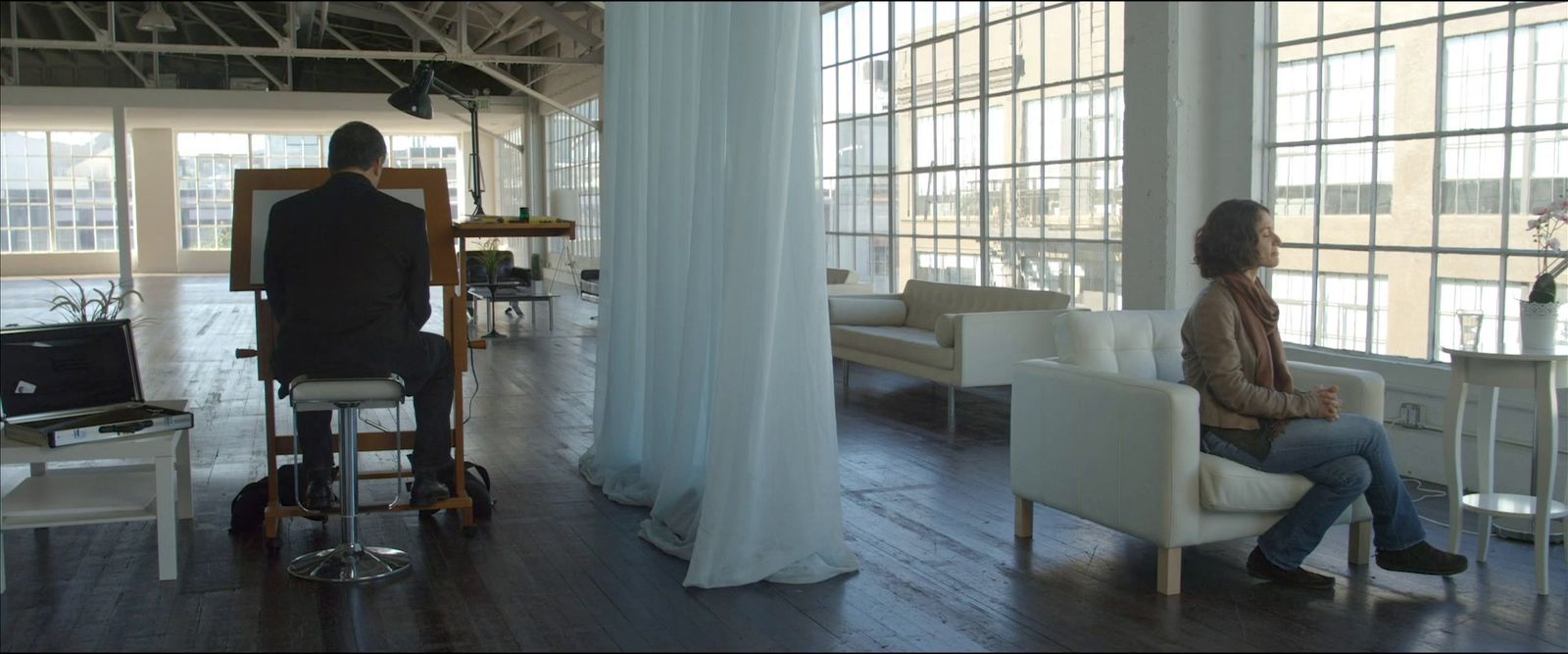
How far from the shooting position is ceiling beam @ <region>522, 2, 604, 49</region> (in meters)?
14.8

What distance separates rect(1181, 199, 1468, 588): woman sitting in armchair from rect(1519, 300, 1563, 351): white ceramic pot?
1.97 feet

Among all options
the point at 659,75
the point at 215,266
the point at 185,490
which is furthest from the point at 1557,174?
the point at 215,266

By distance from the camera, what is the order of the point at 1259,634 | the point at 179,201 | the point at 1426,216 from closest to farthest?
the point at 1259,634
the point at 1426,216
the point at 179,201

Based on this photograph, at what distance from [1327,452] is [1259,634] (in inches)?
24.5

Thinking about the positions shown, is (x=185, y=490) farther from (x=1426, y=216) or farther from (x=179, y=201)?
(x=179, y=201)

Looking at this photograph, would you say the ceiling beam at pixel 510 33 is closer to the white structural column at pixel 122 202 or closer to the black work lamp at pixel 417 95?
the white structural column at pixel 122 202

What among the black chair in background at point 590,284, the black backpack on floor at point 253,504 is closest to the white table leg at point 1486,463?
the black backpack on floor at point 253,504

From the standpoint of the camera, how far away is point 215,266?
2203 cm

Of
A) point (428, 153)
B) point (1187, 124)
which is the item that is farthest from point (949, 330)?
point (428, 153)

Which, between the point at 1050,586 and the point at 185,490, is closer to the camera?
the point at 1050,586

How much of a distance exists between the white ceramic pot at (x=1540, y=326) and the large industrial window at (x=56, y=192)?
22643mm

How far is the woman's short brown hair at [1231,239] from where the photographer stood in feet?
11.6

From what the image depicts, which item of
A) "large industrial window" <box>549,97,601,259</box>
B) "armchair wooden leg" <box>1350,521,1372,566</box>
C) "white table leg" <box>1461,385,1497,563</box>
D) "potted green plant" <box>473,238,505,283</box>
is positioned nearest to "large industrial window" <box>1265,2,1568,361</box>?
"white table leg" <box>1461,385,1497,563</box>

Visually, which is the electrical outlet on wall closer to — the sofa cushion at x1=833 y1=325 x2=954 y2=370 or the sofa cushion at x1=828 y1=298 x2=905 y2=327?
the sofa cushion at x1=833 y1=325 x2=954 y2=370
